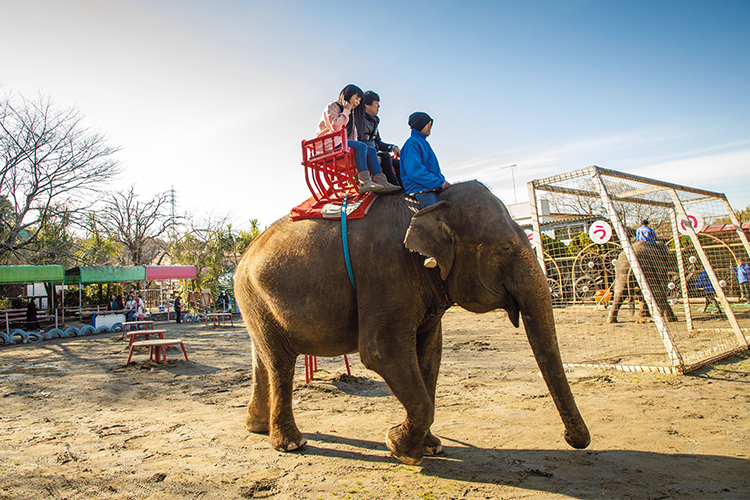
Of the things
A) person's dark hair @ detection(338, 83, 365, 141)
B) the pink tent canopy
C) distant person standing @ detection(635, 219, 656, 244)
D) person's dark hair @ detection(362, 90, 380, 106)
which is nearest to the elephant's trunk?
person's dark hair @ detection(338, 83, 365, 141)

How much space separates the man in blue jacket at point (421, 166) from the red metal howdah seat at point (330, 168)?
47 cm

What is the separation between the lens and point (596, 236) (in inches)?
347

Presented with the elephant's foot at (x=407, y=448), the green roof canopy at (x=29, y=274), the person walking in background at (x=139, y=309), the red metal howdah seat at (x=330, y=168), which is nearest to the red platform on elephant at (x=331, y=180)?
the red metal howdah seat at (x=330, y=168)

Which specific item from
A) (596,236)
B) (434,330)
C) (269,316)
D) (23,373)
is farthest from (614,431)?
(23,373)

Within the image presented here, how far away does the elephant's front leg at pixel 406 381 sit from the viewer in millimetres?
3348

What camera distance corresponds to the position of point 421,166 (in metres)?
3.81

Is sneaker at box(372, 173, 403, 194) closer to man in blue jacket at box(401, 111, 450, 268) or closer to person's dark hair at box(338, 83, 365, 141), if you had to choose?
man in blue jacket at box(401, 111, 450, 268)

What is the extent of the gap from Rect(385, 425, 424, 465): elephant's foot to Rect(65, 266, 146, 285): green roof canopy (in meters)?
19.7

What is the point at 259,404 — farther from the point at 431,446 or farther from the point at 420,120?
the point at 420,120

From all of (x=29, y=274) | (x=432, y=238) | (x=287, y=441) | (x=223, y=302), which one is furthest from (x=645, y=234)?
(x=223, y=302)

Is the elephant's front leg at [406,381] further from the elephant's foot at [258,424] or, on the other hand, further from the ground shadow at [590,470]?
the elephant's foot at [258,424]

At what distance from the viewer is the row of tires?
1485 cm

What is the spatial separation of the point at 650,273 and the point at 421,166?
9.36m

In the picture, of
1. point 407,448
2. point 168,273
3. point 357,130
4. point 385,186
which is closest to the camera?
point 407,448
